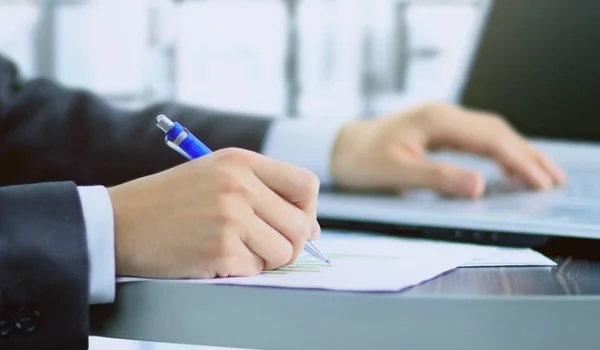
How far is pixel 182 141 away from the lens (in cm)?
52

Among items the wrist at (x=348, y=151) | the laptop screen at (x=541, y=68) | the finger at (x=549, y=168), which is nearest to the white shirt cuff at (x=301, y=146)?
the wrist at (x=348, y=151)

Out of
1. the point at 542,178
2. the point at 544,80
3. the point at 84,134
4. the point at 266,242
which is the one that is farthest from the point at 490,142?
the point at 266,242

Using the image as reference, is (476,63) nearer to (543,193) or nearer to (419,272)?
(543,193)

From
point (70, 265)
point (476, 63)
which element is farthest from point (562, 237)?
point (476, 63)

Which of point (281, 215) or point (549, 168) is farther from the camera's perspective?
point (549, 168)

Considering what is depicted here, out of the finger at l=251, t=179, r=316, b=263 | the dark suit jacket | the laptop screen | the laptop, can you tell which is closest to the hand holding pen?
the finger at l=251, t=179, r=316, b=263

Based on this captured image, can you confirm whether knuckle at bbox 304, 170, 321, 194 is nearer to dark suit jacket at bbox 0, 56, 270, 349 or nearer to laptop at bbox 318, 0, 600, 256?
dark suit jacket at bbox 0, 56, 270, 349

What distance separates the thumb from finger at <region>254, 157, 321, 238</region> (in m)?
0.41

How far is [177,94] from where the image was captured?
2.41 metres

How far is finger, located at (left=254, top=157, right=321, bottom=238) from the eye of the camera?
1.64 ft

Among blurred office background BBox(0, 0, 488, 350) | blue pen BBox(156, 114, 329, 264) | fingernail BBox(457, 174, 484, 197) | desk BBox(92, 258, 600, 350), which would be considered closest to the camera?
desk BBox(92, 258, 600, 350)

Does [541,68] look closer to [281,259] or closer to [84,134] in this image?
[84,134]

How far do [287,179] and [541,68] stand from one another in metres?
0.86

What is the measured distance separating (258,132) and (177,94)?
58.3 inches
